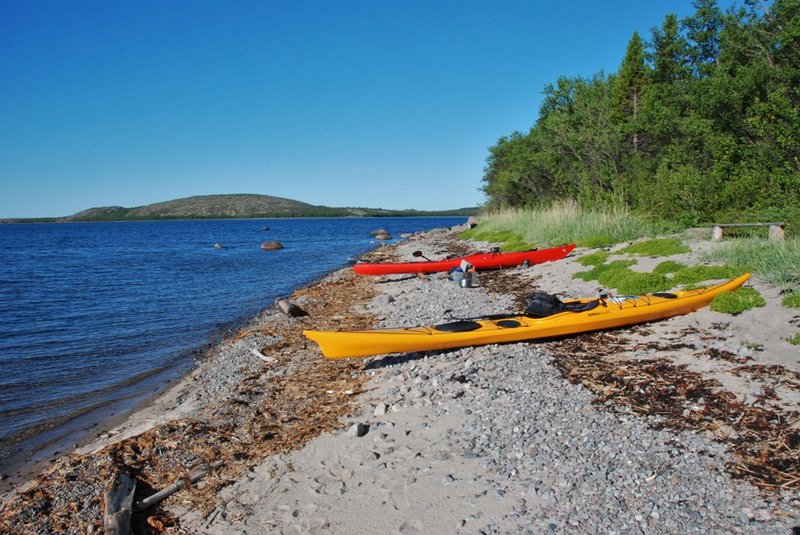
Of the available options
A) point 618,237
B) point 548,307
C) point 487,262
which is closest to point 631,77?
point 618,237

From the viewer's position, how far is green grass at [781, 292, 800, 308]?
7.91 m

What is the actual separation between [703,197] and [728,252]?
7.26 metres

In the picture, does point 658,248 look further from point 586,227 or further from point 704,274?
point 586,227

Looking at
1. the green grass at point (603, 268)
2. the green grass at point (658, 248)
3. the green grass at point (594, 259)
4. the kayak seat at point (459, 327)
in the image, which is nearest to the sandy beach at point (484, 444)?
the kayak seat at point (459, 327)

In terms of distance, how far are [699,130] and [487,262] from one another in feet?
35.8

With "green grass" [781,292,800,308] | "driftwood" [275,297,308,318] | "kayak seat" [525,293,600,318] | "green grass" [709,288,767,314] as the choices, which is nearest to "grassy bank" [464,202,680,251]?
"green grass" [709,288,767,314]

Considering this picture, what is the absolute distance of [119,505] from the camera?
15.4 ft

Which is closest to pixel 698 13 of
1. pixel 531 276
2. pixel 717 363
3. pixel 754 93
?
pixel 754 93

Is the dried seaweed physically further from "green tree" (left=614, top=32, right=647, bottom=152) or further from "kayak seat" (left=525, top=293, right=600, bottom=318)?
"green tree" (left=614, top=32, right=647, bottom=152)

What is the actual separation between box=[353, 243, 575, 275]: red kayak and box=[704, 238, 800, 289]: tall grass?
6141mm

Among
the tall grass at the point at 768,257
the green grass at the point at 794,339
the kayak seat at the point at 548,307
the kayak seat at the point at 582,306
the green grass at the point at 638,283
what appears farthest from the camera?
the green grass at the point at 638,283

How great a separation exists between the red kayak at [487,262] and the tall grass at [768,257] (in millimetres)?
6141

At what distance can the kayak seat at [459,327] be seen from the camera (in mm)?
7984

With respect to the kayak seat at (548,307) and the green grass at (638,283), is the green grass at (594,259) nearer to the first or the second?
the green grass at (638,283)
